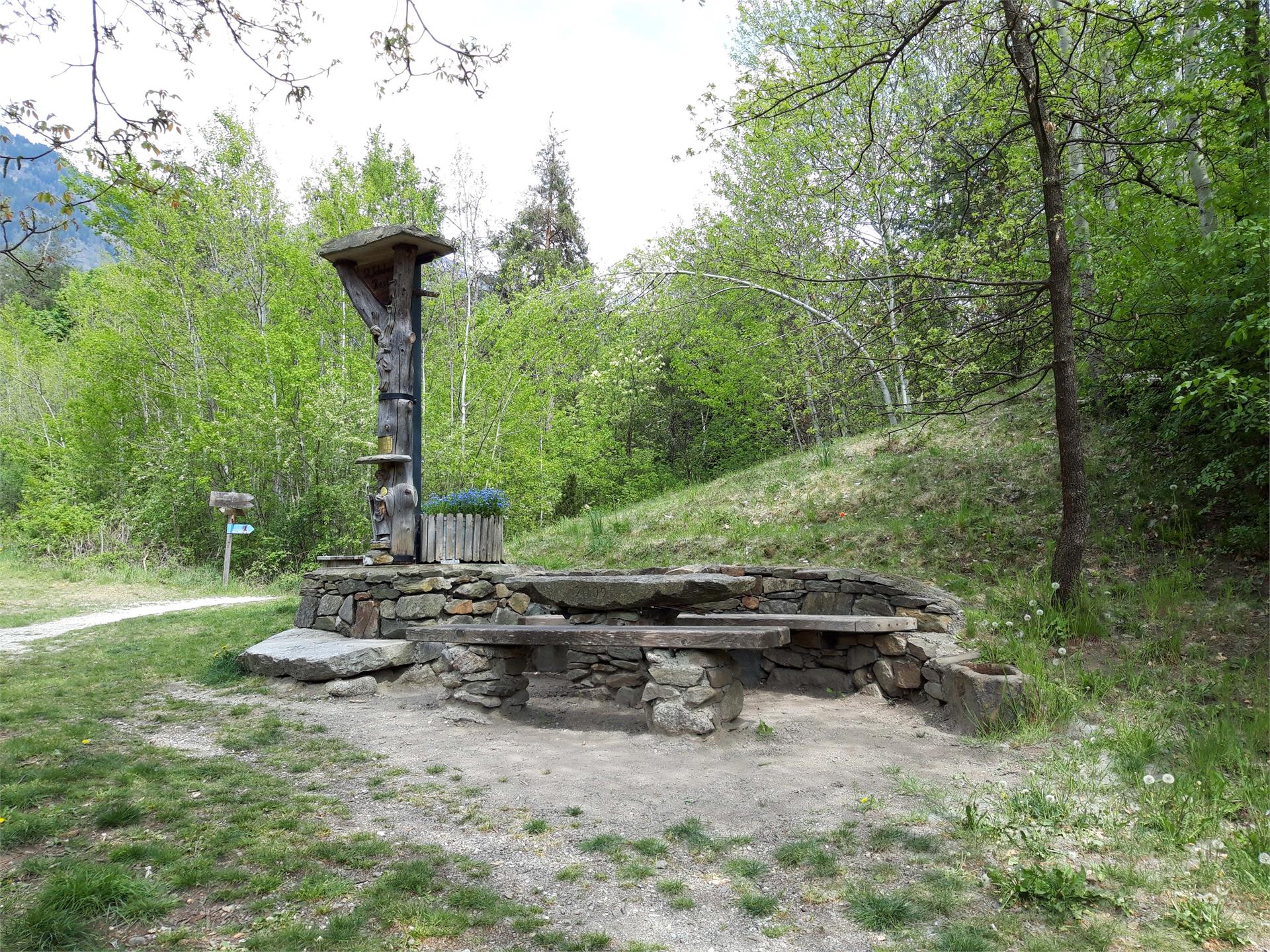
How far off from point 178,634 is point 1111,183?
31.6 ft

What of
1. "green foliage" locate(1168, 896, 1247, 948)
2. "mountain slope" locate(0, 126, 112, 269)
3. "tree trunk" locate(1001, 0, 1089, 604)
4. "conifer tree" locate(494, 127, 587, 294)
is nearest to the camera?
"green foliage" locate(1168, 896, 1247, 948)

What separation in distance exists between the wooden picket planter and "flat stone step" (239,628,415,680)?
95 centimetres

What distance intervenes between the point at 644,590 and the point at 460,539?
266 cm

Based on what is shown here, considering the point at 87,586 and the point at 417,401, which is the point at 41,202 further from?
the point at 87,586

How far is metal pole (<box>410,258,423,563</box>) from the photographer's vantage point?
23.7 feet

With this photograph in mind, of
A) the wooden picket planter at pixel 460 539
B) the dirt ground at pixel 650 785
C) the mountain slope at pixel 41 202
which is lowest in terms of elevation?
the dirt ground at pixel 650 785

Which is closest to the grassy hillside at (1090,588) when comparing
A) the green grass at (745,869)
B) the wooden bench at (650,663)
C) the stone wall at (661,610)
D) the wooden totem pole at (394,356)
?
the stone wall at (661,610)

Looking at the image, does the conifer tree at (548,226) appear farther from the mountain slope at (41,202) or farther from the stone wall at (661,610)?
the stone wall at (661,610)

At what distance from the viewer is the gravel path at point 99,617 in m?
7.70

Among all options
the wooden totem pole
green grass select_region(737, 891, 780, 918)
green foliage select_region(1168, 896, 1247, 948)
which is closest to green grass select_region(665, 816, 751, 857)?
green grass select_region(737, 891, 780, 918)

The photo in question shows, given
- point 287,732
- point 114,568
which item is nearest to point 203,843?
point 287,732

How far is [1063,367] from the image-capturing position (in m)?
5.13

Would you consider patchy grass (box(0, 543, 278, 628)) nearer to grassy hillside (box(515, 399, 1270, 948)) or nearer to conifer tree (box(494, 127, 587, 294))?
grassy hillside (box(515, 399, 1270, 948))

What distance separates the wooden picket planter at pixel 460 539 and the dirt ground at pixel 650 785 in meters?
1.81
